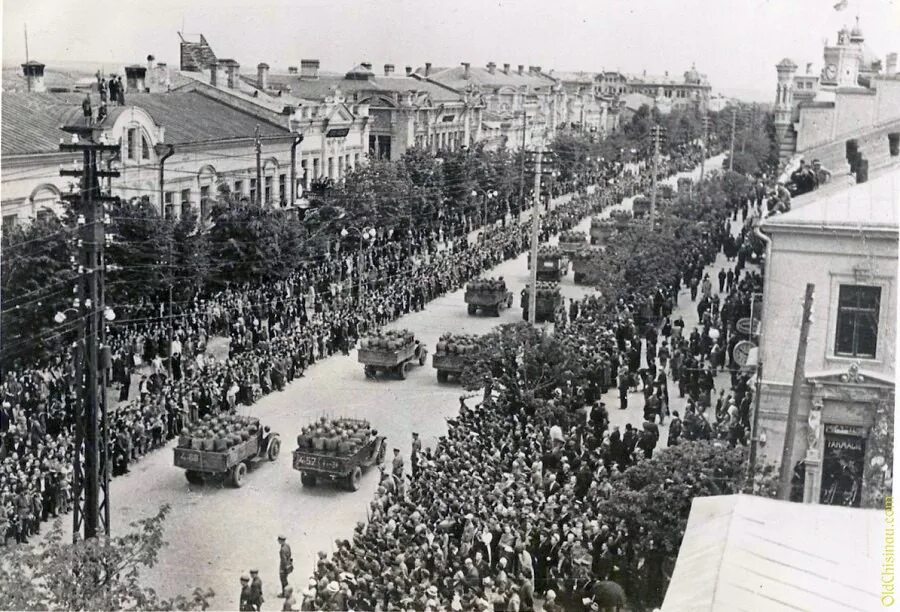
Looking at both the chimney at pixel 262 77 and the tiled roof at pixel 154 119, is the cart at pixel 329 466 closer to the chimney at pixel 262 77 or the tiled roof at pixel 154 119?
the tiled roof at pixel 154 119

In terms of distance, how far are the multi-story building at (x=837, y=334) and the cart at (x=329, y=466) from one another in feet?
23.2

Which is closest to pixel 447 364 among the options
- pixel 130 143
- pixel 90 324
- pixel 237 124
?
pixel 130 143

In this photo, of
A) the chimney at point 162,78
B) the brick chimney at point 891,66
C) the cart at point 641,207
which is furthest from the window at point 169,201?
the cart at point 641,207

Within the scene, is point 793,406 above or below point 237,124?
below

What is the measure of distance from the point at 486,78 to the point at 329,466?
51.4 metres

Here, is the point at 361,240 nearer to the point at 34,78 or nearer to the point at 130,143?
the point at 130,143

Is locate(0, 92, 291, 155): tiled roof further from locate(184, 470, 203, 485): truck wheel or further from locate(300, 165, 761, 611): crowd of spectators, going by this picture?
locate(300, 165, 761, 611): crowd of spectators

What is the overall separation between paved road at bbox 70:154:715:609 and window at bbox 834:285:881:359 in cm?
665

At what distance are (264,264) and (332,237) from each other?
5659mm

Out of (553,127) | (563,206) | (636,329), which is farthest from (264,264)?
(553,127)

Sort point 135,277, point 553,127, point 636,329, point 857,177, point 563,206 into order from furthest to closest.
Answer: point 553,127
point 563,206
point 636,329
point 135,277
point 857,177

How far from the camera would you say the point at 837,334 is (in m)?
17.2

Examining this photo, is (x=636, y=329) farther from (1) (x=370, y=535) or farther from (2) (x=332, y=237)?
(1) (x=370, y=535)

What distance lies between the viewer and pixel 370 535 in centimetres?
1456
